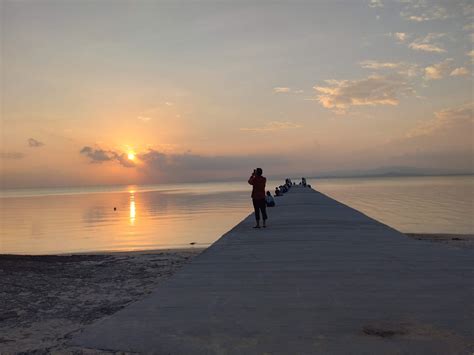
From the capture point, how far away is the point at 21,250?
23094 millimetres

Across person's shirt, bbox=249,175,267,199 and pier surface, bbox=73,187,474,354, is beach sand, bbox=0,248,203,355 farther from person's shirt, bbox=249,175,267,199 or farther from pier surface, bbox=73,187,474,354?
person's shirt, bbox=249,175,267,199

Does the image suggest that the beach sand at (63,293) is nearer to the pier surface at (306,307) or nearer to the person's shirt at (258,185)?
the pier surface at (306,307)

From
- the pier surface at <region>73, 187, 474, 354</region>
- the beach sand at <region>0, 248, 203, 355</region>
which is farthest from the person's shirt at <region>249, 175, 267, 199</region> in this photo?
the pier surface at <region>73, 187, 474, 354</region>

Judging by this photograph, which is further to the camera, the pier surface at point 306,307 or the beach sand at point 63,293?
the beach sand at point 63,293

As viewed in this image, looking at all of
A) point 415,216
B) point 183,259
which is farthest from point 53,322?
point 415,216

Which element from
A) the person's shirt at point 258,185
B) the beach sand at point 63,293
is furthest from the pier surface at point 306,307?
the person's shirt at point 258,185

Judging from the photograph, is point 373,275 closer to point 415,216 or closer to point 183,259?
point 183,259

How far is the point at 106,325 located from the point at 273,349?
1.97 m

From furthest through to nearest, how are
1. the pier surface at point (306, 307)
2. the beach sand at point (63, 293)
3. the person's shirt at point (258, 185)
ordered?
1. the person's shirt at point (258, 185)
2. the beach sand at point (63, 293)
3. the pier surface at point (306, 307)

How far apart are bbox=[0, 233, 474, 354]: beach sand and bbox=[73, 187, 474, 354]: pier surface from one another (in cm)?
85

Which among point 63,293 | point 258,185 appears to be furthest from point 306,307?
point 258,185

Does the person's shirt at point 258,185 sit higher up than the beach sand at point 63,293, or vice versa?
the person's shirt at point 258,185

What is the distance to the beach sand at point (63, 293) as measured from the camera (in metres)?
6.33

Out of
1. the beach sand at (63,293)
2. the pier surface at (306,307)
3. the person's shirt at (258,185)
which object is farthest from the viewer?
the person's shirt at (258,185)
